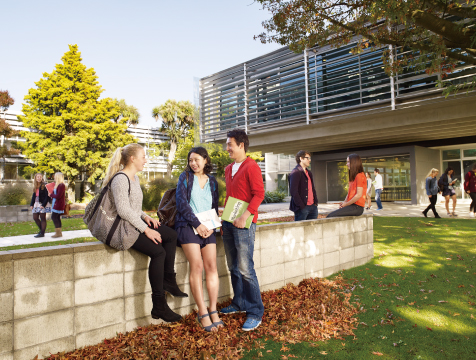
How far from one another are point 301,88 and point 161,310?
2032 centimetres

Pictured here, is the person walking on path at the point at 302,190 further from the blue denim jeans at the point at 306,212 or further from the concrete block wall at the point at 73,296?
the concrete block wall at the point at 73,296

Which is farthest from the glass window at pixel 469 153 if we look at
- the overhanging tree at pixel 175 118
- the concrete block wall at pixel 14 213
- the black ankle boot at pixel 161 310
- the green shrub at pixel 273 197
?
the overhanging tree at pixel 175 118

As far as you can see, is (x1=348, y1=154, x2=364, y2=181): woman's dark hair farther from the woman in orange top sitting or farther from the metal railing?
the metal railing

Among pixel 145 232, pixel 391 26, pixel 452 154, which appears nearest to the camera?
pixel 145 232

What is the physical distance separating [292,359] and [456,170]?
24.3 meters

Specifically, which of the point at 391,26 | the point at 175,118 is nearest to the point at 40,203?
the point at 391,26

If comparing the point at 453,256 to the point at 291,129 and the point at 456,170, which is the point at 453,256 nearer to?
the point at 291,129

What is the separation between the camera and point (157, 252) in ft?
11.3

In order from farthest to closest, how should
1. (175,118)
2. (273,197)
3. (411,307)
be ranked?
(175,118)
(273,197)
(411,307)

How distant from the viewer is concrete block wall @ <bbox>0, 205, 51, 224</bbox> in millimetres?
16000

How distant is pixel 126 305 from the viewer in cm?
343

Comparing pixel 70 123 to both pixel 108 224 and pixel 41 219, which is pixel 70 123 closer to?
pixel 41 219

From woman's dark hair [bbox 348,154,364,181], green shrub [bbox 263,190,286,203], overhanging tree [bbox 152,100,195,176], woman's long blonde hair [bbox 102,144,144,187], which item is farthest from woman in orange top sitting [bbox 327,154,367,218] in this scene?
overhanging tree [bbox 152,100,195,176]

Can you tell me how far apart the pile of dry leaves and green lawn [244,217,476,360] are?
0.15 meters
